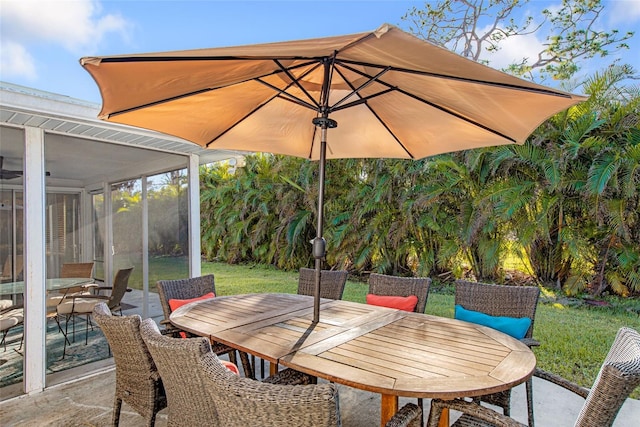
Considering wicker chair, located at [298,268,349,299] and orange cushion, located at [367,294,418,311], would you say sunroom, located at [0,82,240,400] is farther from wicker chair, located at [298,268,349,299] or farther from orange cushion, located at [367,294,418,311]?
orange cushion, located at [367,294,418,311]

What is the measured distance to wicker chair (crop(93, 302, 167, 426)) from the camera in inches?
80.2

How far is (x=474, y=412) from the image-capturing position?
1.67 m

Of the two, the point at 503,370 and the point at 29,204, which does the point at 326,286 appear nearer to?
the point at 503,370

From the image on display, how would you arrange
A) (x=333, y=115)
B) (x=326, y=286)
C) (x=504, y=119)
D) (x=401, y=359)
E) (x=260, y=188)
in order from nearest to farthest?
1. (x=401, y=359)
2. (x=504, y=119)
3. (x=333, y=115)
4. (x=326, y=286)
5. (x=260, y=188)

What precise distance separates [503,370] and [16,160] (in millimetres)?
3948

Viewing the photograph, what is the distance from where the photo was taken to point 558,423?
273 centimetres

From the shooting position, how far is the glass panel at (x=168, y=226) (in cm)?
495

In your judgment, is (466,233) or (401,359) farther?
(466,233)

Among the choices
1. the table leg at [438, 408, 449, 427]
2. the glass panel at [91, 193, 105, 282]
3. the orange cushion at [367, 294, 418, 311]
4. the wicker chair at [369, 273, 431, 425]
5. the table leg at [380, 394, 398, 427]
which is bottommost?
the table leg at [438, 408, 449, 427]

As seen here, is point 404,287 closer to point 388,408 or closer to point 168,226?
point 388,408

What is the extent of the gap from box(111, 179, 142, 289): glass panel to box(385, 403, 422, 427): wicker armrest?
4.30m

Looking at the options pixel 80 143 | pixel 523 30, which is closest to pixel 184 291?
pixel 80 143

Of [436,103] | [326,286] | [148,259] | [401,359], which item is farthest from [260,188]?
[401,359]

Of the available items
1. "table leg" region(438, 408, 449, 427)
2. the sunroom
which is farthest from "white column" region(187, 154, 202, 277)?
"table leg" region(438, 408, 449, 427)
